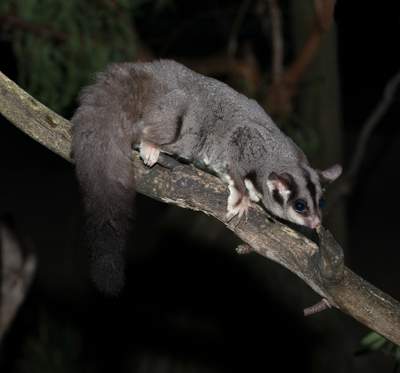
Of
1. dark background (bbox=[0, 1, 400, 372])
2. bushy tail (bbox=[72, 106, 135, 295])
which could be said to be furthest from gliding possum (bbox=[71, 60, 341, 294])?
dark background (bbox=[0, 1, 400, 372])

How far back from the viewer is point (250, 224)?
122 inches

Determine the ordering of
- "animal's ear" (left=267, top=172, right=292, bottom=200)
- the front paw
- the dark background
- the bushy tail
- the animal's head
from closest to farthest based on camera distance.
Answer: the bushy tail
the front paw
the animal's head
"animal's ear" (left=267, top=172, right=292, bottom=200)
the dark background

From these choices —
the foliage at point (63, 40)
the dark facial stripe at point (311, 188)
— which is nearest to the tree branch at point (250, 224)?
the dark facial stripe at point (311, 188)

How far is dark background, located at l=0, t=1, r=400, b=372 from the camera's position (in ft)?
20.2

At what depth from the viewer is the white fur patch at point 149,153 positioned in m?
3.30

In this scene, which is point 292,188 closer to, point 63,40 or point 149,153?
point 149,153

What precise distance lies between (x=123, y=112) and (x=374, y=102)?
8512 mm

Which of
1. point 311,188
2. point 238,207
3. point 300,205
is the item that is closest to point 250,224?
point 238,207

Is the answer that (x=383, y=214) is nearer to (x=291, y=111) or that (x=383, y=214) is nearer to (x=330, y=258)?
(x=291, y=111)

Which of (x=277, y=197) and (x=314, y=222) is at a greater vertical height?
(x=314, y=222)

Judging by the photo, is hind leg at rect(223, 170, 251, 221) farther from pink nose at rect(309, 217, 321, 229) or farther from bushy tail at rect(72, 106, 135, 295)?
bushy tail at rect(72, 106, 135, 295)

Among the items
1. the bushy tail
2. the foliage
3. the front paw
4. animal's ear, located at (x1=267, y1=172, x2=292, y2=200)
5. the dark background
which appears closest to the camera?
the bushy tail

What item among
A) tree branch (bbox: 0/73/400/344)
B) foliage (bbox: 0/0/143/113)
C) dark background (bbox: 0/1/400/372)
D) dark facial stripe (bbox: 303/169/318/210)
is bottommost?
dark background (bbox: 0/1/400/372)

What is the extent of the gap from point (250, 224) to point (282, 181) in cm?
34
